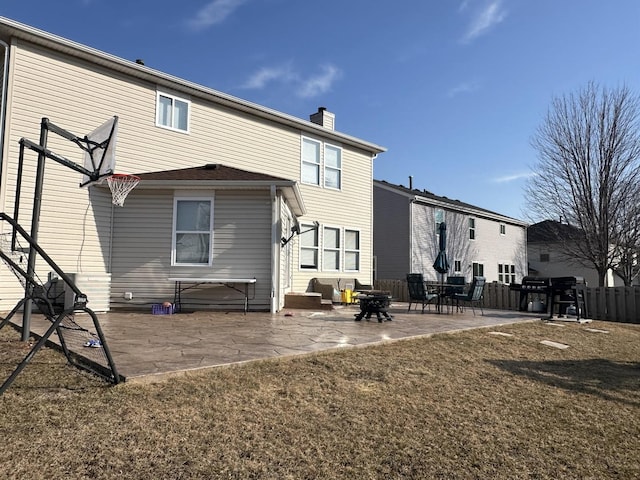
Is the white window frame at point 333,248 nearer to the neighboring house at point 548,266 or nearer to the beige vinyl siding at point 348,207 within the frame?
the beige vinyl siding at point 348,207

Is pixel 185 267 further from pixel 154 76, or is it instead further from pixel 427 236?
pixel 427 236

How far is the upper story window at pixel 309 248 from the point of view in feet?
46.9

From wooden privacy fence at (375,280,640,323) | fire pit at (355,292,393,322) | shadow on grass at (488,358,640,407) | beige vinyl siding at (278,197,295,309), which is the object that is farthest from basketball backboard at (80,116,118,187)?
wooden privacy fence at (375,280,640,323)

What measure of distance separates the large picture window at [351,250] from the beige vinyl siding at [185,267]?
237 inches

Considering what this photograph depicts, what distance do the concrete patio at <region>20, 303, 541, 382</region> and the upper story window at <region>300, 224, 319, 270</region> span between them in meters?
4.31

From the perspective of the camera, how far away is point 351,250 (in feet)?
52.1

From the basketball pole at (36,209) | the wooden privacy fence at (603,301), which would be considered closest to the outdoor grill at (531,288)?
the wooden privacy fence at (603,301)

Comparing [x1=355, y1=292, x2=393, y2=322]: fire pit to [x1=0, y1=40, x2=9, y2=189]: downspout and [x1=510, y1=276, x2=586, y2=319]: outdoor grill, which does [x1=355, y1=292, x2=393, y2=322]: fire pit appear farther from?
[x1=0, y1=40, x2=9, y2=189]: downspout

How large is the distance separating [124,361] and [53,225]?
6664mm

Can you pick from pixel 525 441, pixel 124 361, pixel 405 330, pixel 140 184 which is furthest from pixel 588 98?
pixel 124 361

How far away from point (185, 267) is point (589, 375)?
820cm

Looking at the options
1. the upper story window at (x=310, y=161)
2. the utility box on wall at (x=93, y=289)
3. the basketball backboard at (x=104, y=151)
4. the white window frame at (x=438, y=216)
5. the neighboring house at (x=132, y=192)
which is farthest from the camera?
the white window frame at (x=438, y=216)

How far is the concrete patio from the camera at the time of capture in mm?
4703

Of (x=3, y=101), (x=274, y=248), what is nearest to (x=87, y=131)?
(x=3, y=101)
